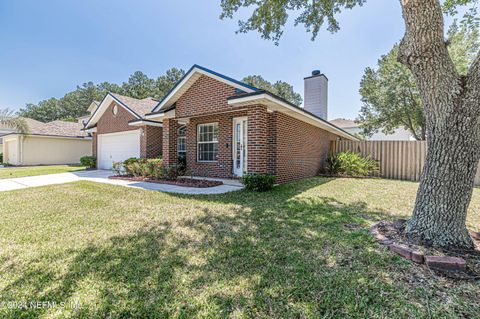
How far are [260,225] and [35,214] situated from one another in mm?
4790

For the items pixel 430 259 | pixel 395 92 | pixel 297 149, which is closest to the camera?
pixel 430 259

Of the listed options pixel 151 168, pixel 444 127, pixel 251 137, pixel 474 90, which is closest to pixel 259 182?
pixel 251 137

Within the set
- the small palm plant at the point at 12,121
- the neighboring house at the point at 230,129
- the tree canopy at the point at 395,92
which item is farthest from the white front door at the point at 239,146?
the small palm plant at the point at 12,121

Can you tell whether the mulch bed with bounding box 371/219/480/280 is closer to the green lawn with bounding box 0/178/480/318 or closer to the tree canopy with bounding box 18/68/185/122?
the green lawn with bounding box 0/178/480/318

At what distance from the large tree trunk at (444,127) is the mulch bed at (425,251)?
5.3 inches

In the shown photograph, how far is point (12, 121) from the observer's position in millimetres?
17812

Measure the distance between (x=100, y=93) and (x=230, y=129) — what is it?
176 ft

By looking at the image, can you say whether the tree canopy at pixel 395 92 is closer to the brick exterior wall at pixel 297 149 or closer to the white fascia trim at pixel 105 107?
the brick exterior wall at pixel 297 149

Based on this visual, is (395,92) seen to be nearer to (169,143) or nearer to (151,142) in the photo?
(169,143)

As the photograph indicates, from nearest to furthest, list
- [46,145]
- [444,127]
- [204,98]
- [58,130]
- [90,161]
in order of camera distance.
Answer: [444,127] < [204,98] < [90,161] < [46,145] < [58,130]

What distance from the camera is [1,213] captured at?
484cm

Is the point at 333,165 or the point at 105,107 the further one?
the point at 105,107

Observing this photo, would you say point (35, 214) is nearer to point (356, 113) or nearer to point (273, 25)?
point (273, 25)

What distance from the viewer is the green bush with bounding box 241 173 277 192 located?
22.9ft
